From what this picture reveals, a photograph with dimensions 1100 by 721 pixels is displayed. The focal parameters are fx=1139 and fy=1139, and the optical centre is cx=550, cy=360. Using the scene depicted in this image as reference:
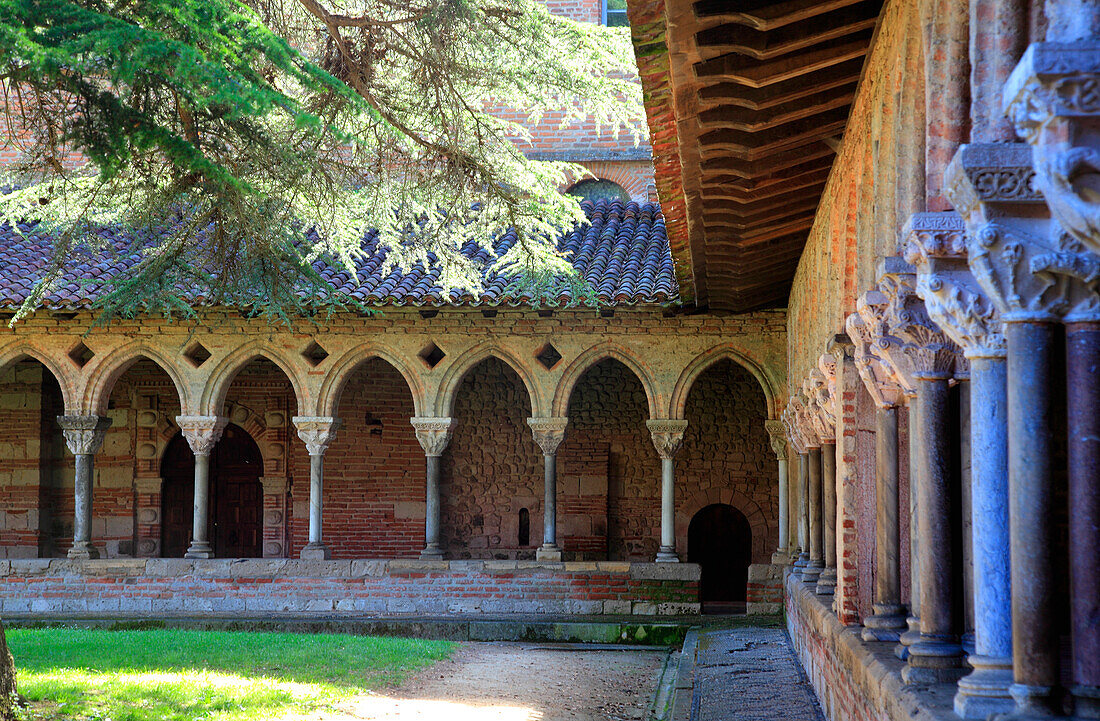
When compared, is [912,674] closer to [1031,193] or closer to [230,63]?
[1031,193]

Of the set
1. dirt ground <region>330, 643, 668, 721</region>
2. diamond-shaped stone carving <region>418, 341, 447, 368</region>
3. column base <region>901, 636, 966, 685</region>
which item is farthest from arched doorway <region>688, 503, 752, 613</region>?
column base <region>901, 636, 966, 685</region>

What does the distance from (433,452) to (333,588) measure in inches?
79.7

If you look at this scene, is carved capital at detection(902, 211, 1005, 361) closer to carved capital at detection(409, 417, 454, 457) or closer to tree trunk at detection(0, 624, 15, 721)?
tree trunk at detection(0, 624, 15, 721)

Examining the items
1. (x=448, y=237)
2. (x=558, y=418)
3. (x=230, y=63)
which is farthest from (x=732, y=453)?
(x=230, y=63)

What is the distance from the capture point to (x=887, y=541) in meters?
5.77

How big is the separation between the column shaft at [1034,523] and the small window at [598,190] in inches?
625

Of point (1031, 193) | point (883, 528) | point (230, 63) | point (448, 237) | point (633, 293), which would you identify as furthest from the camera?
point (633, 293)

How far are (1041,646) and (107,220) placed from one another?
8238mm

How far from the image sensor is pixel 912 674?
4465 millimetres

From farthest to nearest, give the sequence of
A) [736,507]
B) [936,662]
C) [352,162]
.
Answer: [736,507] < [352,162] < [936,662]

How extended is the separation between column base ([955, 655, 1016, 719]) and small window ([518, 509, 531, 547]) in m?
13.1

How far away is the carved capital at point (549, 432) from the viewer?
45.9ft

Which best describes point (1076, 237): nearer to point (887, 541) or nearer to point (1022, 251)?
point (1022, 251)

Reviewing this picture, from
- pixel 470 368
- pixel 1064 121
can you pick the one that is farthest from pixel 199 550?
pixel 1064 121
